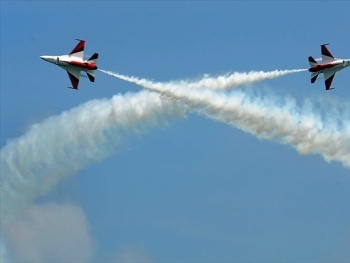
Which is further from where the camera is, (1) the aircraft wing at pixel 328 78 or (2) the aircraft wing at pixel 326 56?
(1) the aircraft wing at pixel 328 78

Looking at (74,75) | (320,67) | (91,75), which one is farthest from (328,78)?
(74,75)

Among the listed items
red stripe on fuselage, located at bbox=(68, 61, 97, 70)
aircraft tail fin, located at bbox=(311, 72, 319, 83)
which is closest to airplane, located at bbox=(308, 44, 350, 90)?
aircraft tail fin, located at bbox=(311, 72, 319, 83)

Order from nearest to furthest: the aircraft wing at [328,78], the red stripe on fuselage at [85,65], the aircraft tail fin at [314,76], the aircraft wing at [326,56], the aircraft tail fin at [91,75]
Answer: the red stripe on fuselage at [85,65] < the aircraft tail fin at [91,75] < the aircraft tail fin at [314,76] < the aircraft wing at [326,56] < the aircraft wing at [328,78]

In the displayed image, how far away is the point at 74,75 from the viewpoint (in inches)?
5418

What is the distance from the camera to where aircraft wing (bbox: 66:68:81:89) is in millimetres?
137375

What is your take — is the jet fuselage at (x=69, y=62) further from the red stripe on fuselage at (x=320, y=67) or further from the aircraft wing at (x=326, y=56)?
the aircraft wing at (x=326, y=56)

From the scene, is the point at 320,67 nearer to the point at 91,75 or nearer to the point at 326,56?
the point at 326,56

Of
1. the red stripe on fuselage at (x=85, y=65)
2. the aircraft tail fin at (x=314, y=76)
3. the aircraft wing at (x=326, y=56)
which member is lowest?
the aircraft tail fin at (x=314, y=76)

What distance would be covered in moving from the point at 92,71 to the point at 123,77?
344cm

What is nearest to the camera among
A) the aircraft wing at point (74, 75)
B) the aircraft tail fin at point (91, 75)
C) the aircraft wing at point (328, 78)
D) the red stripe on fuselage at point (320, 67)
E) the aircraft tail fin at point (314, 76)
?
the aircraft tail fin at point (91, 75)

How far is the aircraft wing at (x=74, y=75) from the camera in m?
137

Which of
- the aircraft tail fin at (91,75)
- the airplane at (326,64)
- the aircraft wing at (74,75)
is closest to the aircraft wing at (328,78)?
the airplane at (326,64)

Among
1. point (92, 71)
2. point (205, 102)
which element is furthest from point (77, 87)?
point (205, 102)

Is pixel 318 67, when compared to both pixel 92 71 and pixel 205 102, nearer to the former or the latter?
pixel 205 102
